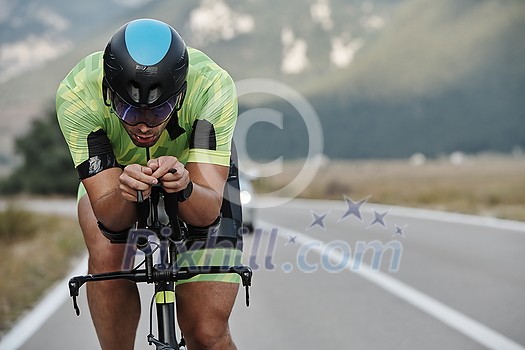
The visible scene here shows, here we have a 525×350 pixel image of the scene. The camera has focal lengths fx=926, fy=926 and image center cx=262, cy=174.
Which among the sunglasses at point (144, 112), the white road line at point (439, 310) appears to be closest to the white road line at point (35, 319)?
the white road line at point (439, 310)

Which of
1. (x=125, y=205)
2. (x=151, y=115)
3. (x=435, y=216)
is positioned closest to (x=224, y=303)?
(x=125, y=205)

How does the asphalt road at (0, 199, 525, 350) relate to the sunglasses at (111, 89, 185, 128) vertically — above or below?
below

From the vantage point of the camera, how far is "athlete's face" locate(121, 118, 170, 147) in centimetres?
351

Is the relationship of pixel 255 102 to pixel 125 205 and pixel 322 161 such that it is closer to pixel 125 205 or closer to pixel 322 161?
pixel 322 161

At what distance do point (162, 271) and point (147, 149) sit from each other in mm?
484

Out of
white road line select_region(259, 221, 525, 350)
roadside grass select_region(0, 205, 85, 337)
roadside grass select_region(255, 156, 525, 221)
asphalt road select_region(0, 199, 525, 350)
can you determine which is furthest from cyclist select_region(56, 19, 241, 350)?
roadside grass select_region(255, 156, 525, 221)

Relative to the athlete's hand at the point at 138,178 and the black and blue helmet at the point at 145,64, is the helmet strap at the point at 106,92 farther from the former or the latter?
the athlete's hand at the point at 138,178

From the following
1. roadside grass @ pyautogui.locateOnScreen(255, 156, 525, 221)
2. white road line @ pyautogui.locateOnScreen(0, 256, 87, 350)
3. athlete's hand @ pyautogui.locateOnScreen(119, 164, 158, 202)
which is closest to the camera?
athlete's hand @ pyautogui.locateOnScreen(119, 164, 158, 202)

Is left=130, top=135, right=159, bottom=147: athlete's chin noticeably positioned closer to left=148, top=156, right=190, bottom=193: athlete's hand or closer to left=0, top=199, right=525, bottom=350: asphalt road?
left=148, top=156, right=190, bottom=193: athlete's hand

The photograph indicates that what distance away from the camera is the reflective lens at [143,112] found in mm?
3463

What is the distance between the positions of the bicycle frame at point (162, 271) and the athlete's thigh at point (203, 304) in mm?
372

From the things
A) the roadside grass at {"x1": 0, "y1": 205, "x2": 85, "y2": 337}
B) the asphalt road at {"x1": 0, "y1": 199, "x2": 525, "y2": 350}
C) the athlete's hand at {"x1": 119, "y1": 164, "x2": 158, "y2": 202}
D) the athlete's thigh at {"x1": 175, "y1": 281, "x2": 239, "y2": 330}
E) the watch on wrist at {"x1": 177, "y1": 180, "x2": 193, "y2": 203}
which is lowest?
the roadside grass at {"x1": 0, "y1": 205, "x2": 85, "y2": 337}

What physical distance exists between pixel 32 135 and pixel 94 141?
171 feet

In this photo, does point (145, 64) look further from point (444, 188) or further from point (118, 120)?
point (444, 188)
